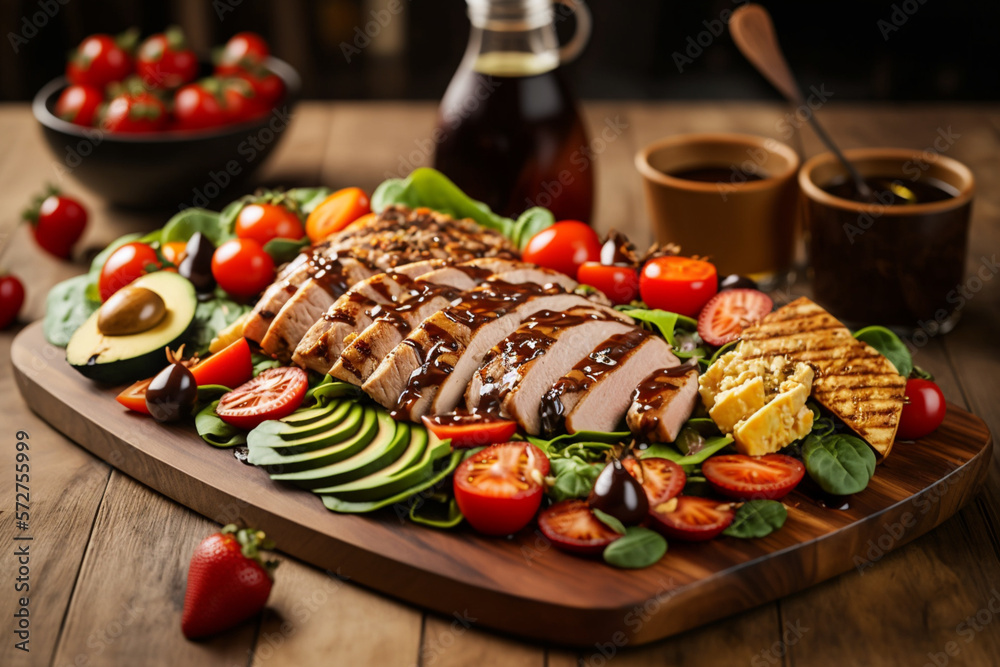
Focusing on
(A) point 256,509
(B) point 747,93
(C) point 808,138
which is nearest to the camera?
(A) point 256,509

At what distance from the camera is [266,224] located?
140 inches

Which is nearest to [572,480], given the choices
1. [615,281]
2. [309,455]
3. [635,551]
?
[635,551]

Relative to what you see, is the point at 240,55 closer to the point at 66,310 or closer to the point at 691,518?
the point at 66,310

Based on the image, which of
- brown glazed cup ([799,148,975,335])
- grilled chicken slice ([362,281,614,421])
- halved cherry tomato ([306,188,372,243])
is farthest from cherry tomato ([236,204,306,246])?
brown glazed cup ([799,148,975,335])

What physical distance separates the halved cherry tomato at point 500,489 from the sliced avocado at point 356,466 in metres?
0.20

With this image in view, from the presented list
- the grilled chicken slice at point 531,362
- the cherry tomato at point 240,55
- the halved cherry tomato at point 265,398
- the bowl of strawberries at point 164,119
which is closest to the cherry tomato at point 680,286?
the grilled chicken slice at point 531,362

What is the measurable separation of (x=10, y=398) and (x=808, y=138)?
13.1ft

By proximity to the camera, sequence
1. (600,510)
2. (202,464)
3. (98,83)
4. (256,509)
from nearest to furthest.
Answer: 1. (600,510)
2. (256,509)
3. (202,464)
4. (98,83)

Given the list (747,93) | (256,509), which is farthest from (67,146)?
(747,93)

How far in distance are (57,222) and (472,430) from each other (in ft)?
7.89

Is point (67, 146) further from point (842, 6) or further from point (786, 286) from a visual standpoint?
point (842, 6)

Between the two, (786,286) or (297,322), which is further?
(786,286)

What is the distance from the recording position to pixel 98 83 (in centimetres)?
445

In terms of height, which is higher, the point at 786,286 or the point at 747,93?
the point at 786,286
